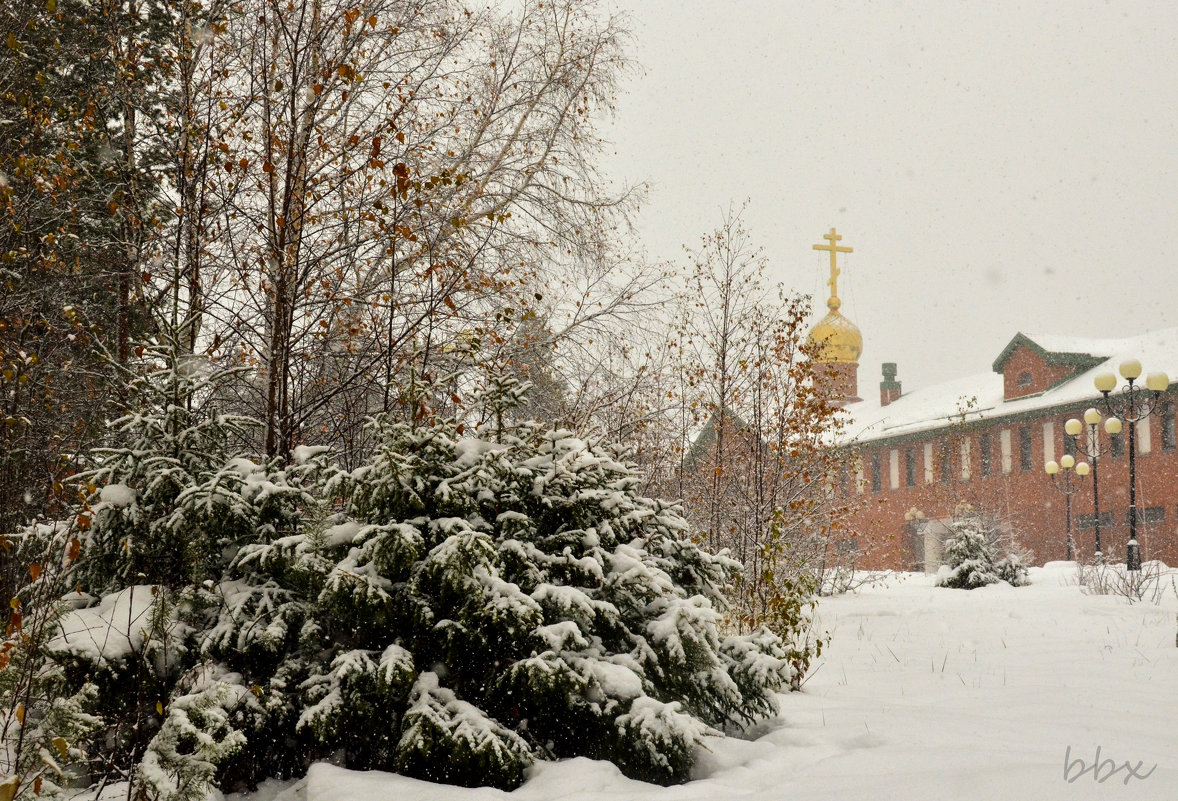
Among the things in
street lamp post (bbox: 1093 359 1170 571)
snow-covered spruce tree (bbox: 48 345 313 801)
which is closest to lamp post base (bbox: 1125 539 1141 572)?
street lamp post (bbox: 1093 359 1170 571)

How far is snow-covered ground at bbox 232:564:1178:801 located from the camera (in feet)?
13.4

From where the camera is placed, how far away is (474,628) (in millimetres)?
4688

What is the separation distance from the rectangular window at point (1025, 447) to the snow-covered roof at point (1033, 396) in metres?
0.80

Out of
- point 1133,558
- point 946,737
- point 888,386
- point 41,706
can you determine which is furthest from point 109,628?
point 888,386

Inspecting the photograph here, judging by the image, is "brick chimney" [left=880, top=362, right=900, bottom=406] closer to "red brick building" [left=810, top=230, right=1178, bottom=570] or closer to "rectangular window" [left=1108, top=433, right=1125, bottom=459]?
"red brick building" [left=810, top=230, right=1178, bottom=570]

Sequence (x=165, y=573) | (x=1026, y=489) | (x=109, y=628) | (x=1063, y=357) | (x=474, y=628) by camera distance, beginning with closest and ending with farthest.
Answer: (x=109, y=628) → (x=474, y=628) → (x=165, y=573) → (x=1063, y=357) → (x=1026, y=489)

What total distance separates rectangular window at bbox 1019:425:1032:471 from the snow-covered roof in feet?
2.63

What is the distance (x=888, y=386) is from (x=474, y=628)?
5409cm

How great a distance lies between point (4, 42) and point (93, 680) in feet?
21.0

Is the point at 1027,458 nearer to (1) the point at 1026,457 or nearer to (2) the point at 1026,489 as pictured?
(1) the point at 1026,457

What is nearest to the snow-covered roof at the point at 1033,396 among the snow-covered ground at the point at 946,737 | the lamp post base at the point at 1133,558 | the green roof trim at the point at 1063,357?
the green roof trim at the point at 1063,357

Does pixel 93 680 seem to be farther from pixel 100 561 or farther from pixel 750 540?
pixel 750 540

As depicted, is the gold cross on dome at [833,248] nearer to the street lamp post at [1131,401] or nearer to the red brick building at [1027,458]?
the red brick building at [1027,458]

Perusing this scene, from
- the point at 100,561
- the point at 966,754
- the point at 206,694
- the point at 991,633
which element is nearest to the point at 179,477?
the point at 100,561
